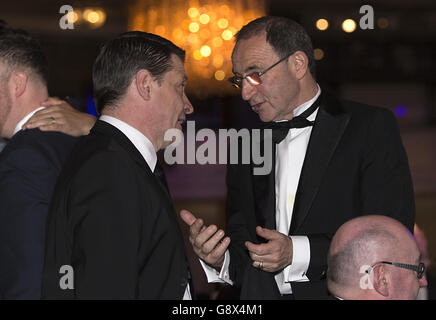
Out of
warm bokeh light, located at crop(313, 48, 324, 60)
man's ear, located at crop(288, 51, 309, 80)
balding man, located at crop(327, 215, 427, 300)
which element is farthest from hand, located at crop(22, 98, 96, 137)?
warm bokeh light, located at crop(313, 48, 324, 60)

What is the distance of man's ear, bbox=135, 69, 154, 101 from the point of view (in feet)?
7.04

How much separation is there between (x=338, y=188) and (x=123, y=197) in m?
1.23

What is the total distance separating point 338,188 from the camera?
9.06 ft

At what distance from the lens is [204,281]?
7.57 meters

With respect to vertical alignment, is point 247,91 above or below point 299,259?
above

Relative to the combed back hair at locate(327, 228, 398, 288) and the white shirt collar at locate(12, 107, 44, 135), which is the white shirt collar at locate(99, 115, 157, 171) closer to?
the white shirt collar at locate(12, 107, 44, 135)

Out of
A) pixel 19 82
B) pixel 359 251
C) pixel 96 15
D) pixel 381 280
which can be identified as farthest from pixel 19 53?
pixel 96 15

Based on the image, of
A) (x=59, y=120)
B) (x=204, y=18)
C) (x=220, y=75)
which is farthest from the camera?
(x=220, y=75)

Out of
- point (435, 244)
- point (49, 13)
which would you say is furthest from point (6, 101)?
point (49, 13)

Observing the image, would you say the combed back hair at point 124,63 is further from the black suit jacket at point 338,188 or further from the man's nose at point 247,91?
the black suit jacket at point 338,188

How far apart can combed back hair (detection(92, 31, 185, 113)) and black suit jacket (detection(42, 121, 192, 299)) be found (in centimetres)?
15

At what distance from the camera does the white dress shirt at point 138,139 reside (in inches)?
83.2

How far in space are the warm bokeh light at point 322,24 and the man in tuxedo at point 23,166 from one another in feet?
33.3

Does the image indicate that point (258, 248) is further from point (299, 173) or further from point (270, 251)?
point (299, 173)
